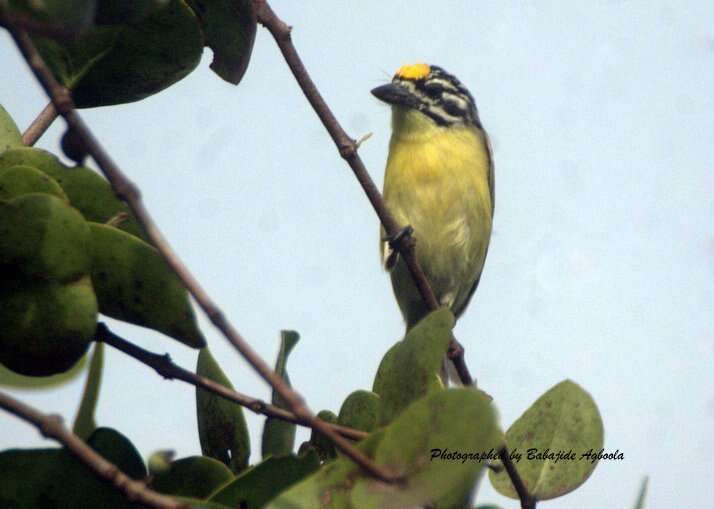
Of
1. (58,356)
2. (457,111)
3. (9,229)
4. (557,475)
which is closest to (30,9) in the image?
(9,229)

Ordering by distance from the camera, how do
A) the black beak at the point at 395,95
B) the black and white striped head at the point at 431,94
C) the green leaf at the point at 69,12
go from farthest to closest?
the black and white striped head at the point at 431,94 < the black beak at the point at 395,95 < the green leaf at the point at 69,12

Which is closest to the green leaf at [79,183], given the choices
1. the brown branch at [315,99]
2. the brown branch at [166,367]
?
the brown branch at [166,367]

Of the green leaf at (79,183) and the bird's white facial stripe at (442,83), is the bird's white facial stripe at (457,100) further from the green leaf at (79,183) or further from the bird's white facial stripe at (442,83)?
the green leaf at (79,183)

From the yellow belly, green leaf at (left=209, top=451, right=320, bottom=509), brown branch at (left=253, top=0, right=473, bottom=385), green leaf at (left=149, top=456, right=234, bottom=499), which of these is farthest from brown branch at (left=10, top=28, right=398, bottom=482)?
the yellow belly

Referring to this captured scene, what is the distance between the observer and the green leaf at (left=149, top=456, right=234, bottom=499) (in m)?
1.42

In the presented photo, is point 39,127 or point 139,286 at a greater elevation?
point 39,127

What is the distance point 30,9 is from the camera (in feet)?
3.44

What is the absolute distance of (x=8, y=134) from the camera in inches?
63.7

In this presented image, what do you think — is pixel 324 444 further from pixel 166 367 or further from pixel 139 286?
pixel 139 286

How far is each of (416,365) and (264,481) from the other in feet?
1.05

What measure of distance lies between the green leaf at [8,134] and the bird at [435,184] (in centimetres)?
307

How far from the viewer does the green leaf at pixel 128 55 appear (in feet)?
5.28

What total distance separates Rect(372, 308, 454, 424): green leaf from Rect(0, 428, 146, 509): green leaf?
47 cm

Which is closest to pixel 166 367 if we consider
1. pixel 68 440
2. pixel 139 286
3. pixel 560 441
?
pixel 139 286
